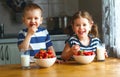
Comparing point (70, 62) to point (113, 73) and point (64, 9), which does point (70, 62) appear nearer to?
point (113, 73)

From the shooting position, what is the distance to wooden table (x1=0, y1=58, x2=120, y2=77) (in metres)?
1.64

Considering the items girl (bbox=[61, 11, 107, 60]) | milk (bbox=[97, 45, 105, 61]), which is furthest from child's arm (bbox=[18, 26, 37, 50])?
milk (bbox=[97, 45, 105, 61])

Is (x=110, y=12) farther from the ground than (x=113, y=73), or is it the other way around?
(x=110, y=12)

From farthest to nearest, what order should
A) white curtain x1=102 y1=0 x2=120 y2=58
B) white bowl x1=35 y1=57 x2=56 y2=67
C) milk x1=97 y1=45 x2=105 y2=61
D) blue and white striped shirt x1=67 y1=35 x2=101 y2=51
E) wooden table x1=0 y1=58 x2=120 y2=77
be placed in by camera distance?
white curtain x1=102 y1=0 x2=120 y2=58
blue and white striped shirt x1=67 y1=35 x2=101 y2=51
milk x1=97 y1=45 x2=105 y2=61
white bowl x1=35 y1=57 x2=56 y2=67
wooden table x1=0 y1=58 x2=120 y2=77

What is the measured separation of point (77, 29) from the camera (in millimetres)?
2156

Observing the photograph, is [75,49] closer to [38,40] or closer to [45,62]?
[45,62]

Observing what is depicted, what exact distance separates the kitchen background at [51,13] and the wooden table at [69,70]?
5.35 ft

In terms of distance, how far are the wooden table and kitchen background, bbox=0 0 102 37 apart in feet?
5.35

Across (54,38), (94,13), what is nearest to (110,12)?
(94,13)

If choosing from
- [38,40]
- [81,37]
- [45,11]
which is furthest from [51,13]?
[81,37]

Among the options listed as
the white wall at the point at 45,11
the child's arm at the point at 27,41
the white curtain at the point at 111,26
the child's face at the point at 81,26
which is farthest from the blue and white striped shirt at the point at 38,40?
the white wall at the point at 45,11

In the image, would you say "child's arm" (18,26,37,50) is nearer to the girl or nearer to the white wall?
the girl

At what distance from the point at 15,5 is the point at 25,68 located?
79.2 inches

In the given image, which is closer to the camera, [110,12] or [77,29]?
[77,29]
